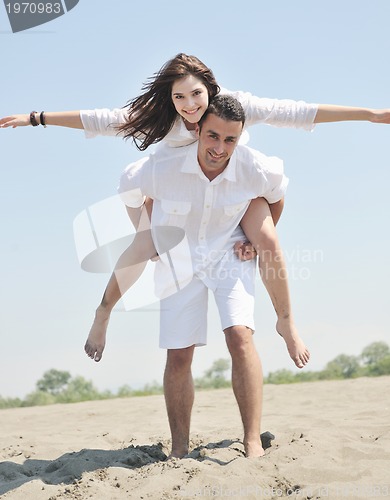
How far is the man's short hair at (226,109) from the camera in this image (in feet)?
12.7

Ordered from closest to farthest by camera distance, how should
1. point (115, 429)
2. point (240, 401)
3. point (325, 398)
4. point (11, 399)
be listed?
point (240, 401)
point (115, 429)
point (325, 398)
point (11, 399)

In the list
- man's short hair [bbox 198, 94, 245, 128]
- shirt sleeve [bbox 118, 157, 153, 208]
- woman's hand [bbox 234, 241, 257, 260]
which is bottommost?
woman's hand [bbox 234, 241, 257, 260]

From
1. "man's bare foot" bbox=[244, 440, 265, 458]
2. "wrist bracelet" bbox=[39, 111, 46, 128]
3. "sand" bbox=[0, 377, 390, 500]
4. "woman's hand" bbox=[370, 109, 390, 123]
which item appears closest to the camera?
"sand" bbox=[0, 377, 390, 500]

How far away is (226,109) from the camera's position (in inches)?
153

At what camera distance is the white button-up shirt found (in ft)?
13.3

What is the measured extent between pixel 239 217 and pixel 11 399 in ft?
19.2

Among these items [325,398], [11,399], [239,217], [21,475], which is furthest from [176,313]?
[11,399]

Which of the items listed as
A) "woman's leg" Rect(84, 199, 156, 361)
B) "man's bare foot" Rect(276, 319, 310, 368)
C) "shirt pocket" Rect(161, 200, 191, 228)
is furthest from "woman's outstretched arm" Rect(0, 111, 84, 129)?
"man's bare foot" Rect(276, 319, 310, 368)

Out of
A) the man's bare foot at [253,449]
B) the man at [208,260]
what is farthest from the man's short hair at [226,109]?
the man's bare foot at [253,449]

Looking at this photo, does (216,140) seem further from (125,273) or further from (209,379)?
(209,379)

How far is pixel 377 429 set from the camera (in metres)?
4.84

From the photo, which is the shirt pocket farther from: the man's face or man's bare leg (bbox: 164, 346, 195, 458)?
man's bare leg (bbox: 164, 346, 195, 458)

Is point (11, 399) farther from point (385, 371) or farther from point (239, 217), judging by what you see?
point (239, 217)

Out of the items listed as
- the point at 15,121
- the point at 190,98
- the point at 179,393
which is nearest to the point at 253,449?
the point at 179,393
